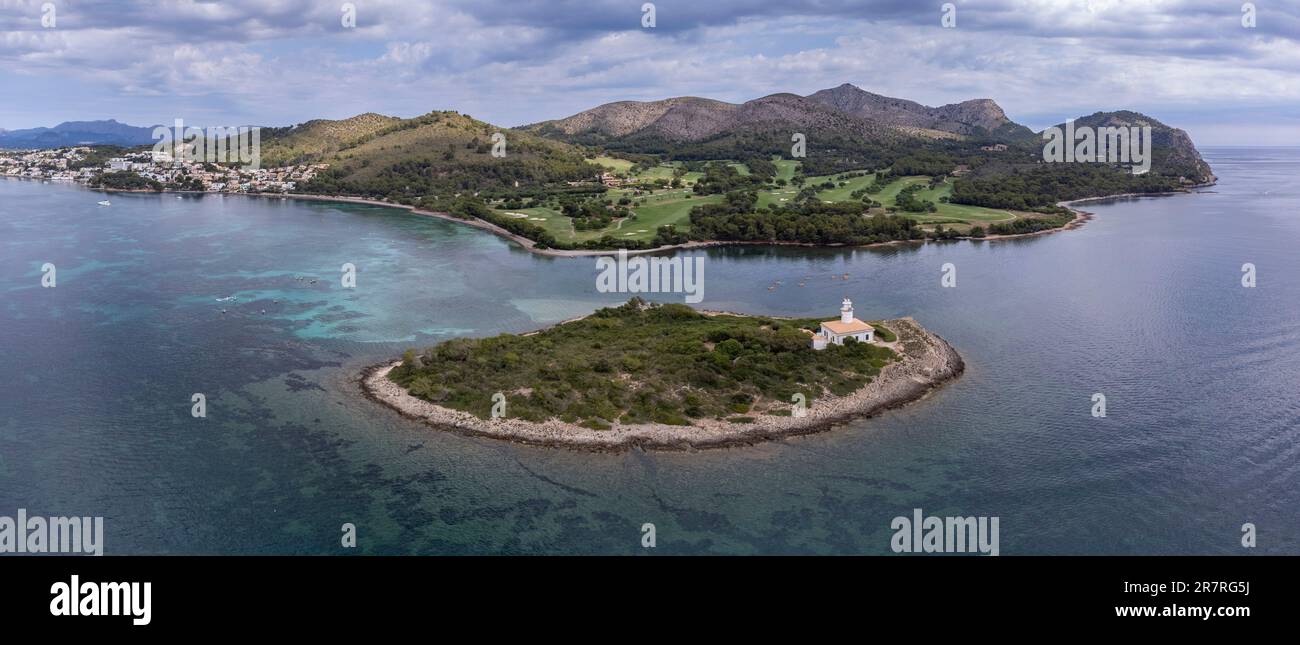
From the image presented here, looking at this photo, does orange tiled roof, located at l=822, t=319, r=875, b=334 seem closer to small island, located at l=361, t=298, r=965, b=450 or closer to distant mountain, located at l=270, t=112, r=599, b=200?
small island, located at l=361, t=298, r=965, b=450

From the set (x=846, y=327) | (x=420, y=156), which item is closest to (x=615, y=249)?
(x=846, y=327)

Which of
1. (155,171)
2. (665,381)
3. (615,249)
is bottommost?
(665,381)

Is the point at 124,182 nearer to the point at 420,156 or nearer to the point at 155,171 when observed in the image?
the point at 155,171

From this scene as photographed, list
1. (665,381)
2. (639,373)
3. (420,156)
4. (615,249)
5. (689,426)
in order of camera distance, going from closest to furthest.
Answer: (689,426)
(665,381)
(639,373)
(615,249)
(420,156)

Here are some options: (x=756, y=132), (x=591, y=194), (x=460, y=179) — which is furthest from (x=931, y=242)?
(x=756, y=132)

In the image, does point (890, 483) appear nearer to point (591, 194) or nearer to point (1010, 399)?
point (1010, 399)

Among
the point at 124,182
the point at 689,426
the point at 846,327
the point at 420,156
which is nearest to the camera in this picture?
the point at 689,426

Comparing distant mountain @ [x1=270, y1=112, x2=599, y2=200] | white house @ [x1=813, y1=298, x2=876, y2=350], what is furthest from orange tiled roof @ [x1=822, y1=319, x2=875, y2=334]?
distant mountain @ [x1=270, y1=112, x2=599, y2=200]
